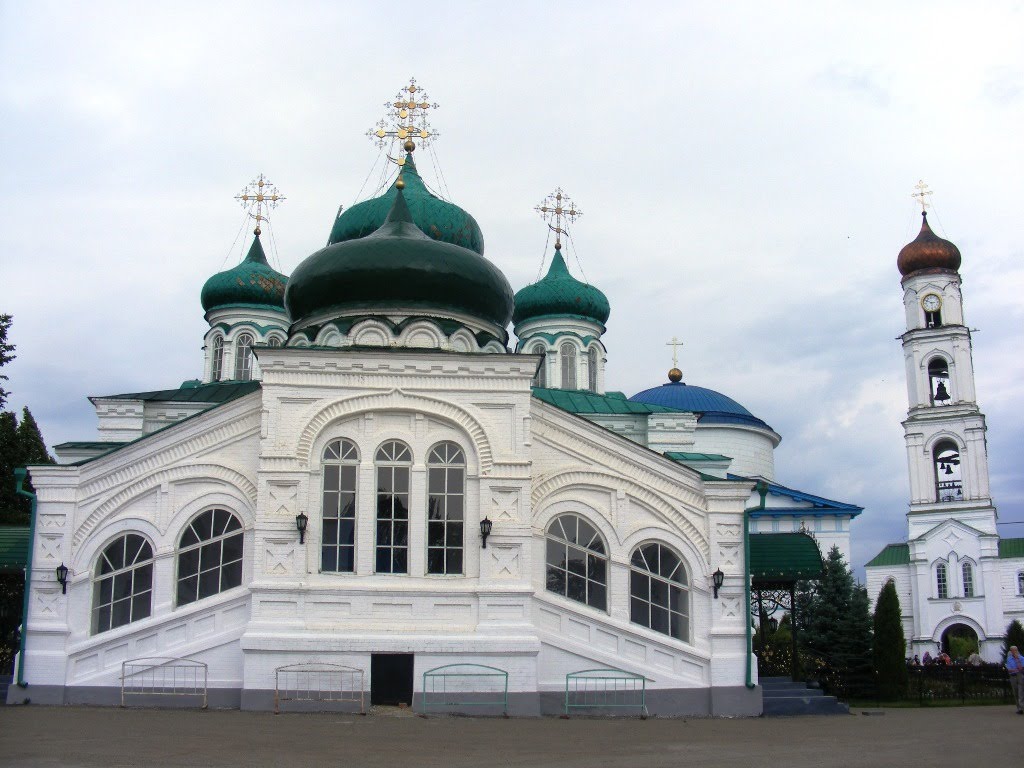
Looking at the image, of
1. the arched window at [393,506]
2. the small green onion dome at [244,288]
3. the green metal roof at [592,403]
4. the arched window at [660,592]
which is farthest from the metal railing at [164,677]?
the small green onion dome at [244,288]

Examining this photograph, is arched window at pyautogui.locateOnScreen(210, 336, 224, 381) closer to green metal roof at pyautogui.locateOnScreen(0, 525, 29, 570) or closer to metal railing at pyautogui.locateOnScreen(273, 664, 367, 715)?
green metal roof at pyautogui.locateOnScreen(0, 525, 29, 570)

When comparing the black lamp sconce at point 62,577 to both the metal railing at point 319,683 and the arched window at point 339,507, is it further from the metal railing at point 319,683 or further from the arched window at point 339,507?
the arched window at point 339,507

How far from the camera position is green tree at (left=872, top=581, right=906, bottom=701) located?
832 inches

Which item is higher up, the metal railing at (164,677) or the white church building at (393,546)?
the white church building at (393,546)

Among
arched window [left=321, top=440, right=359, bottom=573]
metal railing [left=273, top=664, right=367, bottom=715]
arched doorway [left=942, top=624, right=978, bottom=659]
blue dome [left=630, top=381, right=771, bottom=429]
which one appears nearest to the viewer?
metal railing [left=273, top=664, right=367, bottom=715]

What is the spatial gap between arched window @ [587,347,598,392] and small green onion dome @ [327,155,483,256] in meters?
5.30

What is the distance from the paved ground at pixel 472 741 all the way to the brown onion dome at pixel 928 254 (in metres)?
35.7

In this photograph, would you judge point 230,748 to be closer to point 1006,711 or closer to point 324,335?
point 324,335

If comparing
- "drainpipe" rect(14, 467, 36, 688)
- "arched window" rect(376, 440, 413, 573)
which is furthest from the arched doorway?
"drainpipe" rect(14, 467, 36, 688)

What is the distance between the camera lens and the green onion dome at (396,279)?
18.0 meters

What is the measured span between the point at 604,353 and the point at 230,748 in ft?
64.4

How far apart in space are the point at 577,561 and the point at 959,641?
3389 cm

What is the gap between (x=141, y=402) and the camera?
74.0 ft

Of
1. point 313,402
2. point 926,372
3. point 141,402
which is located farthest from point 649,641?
point 926,372
